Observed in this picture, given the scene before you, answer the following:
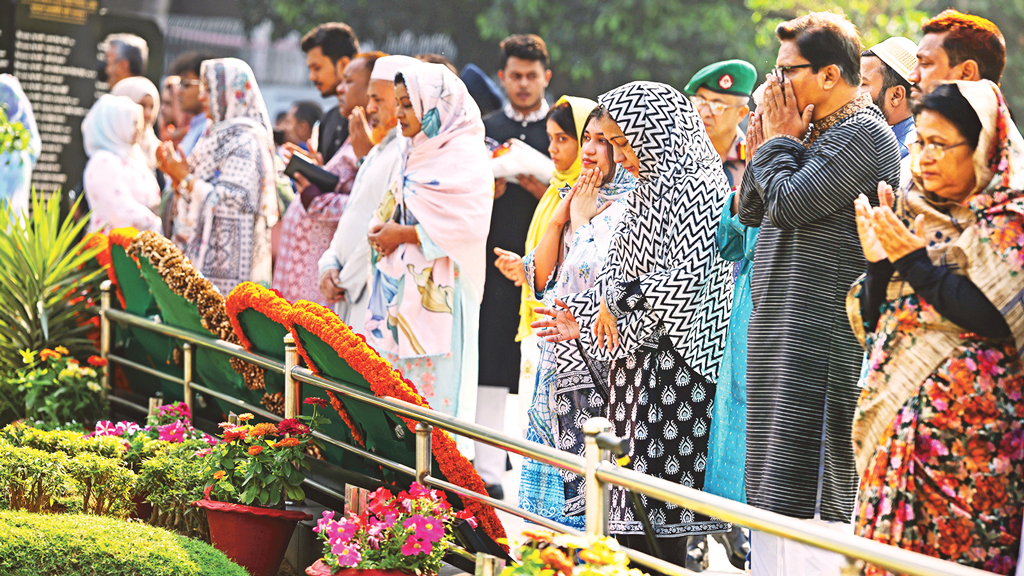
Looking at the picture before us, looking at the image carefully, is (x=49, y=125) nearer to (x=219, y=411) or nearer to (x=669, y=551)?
(x=219, y=411)

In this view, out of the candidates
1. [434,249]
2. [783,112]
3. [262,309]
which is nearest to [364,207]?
[434,249]

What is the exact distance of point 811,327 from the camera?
2.89m

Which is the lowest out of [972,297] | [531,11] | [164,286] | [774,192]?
[164,286]

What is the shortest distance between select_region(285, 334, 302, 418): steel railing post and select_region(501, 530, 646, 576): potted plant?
6.12 ft

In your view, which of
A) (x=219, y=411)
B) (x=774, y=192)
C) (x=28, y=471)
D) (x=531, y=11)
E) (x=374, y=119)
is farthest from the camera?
(x=531, y=11)

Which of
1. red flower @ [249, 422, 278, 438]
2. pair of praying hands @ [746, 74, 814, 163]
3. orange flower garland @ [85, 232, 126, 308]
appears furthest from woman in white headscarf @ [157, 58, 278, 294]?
pair of praying hands @ [746, 74, 814, 163]

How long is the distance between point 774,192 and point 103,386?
401cm

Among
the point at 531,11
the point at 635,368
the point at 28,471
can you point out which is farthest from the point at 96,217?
the point at 531,11

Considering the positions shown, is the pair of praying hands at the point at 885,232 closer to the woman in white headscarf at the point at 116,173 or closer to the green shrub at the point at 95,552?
the green shrub at the point at 95,552

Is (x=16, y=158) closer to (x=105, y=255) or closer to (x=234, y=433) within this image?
(x=105, y=255)

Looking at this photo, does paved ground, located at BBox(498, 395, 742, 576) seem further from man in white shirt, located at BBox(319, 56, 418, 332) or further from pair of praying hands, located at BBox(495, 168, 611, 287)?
man in white shirt, located at BBox(319, 56, 418, 332)

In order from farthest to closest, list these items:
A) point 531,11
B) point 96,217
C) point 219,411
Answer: point 531,11, point 96,217, point 219,411

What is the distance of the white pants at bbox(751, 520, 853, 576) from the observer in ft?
9.36

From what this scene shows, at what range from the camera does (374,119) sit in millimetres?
A: 5484
